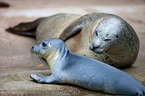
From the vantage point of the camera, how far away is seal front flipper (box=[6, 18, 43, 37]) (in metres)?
5.82

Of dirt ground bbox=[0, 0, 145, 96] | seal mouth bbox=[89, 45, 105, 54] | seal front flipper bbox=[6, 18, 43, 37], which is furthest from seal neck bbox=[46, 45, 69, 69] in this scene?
seal front flipper bbox=[6, 18, 43, 37]

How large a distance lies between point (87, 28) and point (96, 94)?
1.87 metres

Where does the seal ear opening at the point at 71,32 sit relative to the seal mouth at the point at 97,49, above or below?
below

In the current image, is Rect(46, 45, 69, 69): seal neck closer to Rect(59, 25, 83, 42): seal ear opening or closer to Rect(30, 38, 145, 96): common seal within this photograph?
Rect(30, 38, 145, 96): common seal

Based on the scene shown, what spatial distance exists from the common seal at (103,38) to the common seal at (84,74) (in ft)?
1.85

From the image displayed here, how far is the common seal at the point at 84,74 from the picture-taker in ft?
7.14

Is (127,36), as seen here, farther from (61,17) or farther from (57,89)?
(61,17)

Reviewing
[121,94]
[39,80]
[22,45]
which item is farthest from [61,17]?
[121,94]

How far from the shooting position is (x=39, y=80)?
240 centimetres

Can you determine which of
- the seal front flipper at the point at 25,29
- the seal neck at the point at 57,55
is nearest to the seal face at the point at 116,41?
the seal neck at the point at 57,55

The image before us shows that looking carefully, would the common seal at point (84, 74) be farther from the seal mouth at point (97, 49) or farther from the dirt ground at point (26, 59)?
the seal mouth at point (97, 49)

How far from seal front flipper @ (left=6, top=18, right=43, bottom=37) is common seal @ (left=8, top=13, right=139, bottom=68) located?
1428 millimetres

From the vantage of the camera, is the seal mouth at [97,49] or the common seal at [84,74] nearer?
the common seal at [84,74]

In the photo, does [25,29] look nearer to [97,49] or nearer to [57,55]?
[97,49]
